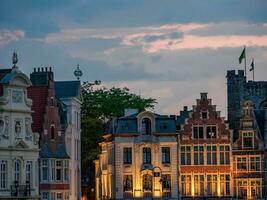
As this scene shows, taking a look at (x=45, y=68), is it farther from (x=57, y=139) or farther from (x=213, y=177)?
(x=213, y=177)

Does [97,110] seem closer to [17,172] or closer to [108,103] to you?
[108,103]

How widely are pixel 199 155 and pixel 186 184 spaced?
8.12 feet

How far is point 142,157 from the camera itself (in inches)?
3711

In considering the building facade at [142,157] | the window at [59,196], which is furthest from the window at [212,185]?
the window at [59,196]

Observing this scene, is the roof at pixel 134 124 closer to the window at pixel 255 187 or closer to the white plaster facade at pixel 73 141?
the white plaster facade at pixel 73 141

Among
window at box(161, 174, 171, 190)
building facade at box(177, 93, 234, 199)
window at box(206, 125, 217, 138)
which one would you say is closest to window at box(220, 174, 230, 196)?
building facade at box(177, 93, 234, 199)

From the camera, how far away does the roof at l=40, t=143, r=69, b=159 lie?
83438 millimetres

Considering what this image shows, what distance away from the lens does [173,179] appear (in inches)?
3703

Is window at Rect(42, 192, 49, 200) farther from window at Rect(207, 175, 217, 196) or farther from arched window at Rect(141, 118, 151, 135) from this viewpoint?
window at Rect(207, 175, 217, 196)

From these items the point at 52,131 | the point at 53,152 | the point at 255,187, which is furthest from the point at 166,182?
the point at 52,131

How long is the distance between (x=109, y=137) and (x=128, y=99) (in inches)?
679

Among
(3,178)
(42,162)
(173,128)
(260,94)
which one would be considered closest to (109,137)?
(173,128)

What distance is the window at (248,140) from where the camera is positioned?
312 feet

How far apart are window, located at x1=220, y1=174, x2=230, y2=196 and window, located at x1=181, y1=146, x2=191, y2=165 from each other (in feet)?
9.34
